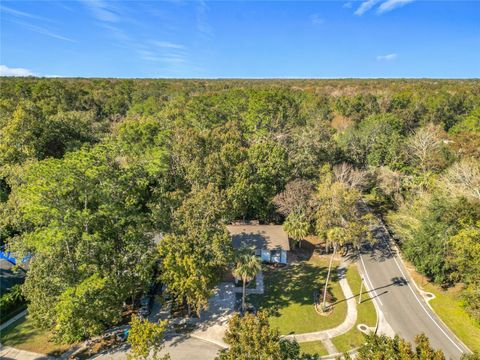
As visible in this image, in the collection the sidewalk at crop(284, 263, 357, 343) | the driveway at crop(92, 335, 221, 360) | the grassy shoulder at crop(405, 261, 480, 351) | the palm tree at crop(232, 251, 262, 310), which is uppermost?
the palm tree at crop(232, 251, 262, 310)

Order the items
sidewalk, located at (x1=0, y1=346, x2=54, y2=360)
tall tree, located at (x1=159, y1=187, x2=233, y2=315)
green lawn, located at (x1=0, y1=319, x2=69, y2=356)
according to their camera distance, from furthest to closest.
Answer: tall tree, located at (x1=159, y1=187, x2=233, y2=315) < green lawn, located at (x1=0, y1=319, x2=69, y2=356) < sidewalk, located at (x1=0, y1=346, x2=54, y2=360)

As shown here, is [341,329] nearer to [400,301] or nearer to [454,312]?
[400,301]

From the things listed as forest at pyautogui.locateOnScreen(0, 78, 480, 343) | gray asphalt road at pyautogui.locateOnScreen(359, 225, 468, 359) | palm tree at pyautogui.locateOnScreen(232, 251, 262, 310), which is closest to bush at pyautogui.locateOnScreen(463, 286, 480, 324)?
forest at pyautogui.locateOnScreen(0, 78, 480, 343)

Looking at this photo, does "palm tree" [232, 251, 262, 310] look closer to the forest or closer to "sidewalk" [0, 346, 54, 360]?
the forest

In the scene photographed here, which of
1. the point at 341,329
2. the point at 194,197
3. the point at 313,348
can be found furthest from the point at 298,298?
the point at 194,197

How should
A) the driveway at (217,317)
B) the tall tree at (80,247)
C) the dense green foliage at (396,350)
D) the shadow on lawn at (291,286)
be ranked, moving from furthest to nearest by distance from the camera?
the shadow on lawn at (291,286) < the driveway at (217,317) < the tall tree at (80,247) < the dense green foliage at (396,350)

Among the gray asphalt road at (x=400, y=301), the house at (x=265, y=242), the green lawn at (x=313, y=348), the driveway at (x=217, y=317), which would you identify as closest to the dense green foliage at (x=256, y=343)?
the green lawn at (x=313, y=348)

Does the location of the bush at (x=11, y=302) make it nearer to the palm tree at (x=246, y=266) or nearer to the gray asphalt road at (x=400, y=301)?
the palm tree at (x=246, y=266)
